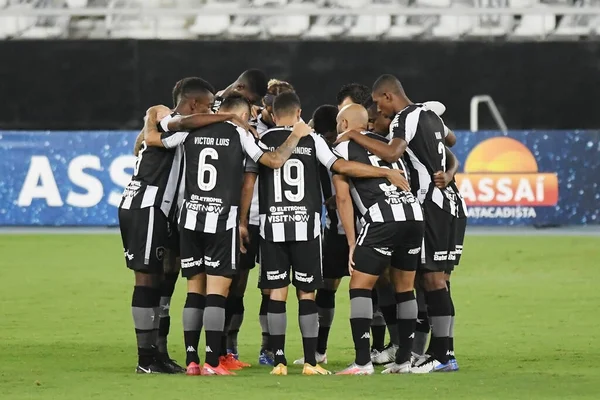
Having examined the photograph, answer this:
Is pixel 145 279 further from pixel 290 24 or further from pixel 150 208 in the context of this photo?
pixel 290 24

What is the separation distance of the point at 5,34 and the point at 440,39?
26.8 ft

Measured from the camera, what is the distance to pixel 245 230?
29.2 ft

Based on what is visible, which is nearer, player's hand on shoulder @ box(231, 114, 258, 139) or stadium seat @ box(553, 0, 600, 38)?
player's hand on shoulder @ box(231, 114, 258, 139)

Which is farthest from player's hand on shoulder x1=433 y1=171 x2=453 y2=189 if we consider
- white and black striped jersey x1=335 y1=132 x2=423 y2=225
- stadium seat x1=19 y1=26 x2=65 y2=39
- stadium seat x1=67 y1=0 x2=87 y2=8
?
stadium seat x1=67 y1=0 x2=87 y2=8

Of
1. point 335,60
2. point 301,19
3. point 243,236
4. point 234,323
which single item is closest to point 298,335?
point 234,323

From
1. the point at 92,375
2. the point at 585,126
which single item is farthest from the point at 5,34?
the point at 92,375

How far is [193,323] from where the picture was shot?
876 centimetres

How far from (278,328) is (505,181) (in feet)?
41.6

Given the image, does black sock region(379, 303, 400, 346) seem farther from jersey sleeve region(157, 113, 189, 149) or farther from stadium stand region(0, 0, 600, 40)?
stadium stand region(0, 0, 600, 40)

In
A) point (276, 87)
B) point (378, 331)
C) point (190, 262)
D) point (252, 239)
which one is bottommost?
point (378, 331)

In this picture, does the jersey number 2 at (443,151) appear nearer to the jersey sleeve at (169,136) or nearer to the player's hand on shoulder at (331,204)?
the player's hand on shoulder at (331,204)

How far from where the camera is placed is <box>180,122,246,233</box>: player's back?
8.69m

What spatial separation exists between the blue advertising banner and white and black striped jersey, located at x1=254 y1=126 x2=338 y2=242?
12.3 m

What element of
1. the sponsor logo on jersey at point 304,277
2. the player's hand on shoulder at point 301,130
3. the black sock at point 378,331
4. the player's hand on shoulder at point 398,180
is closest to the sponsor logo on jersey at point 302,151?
the player's hand on shoulder at point 301,130
